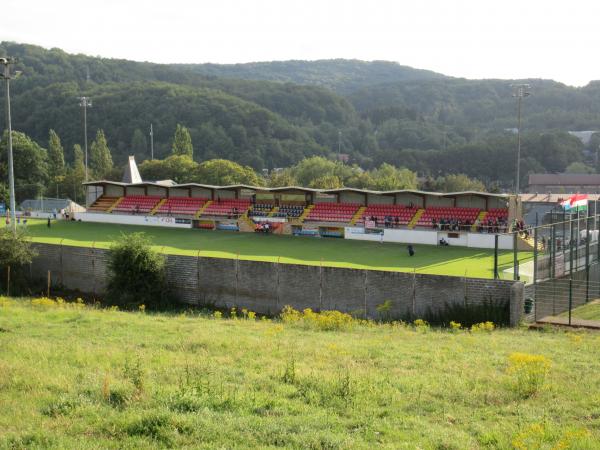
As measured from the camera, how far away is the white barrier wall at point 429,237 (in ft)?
134

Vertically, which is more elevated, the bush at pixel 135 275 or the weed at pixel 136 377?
the weed at pixel 136 377

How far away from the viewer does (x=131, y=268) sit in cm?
2997

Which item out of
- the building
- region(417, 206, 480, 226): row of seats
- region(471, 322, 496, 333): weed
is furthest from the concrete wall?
the building

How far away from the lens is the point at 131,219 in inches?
2215

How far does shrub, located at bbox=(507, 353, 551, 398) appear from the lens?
11469mm

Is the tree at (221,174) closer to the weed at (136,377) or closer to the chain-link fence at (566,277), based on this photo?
the chain-link fence at (566,277)

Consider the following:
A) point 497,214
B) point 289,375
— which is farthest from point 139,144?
point 289,375

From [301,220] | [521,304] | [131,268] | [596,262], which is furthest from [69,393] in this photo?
[301,220]

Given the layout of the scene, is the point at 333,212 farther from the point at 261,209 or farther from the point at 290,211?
the point at 261,209

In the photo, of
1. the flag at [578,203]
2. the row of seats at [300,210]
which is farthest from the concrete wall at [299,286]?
the row of seats at [300,210]

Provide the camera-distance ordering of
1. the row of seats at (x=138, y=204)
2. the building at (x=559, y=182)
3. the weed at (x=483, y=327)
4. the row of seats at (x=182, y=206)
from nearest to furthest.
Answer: the weed at (x=483, y=327) < the row of seats at (x=182, y=206) < the row of seats at (x=138, y=204) < the building at (x=559, y=182)

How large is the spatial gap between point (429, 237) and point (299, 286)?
17616 millimetres

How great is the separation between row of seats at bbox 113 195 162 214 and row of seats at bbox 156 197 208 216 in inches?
53.1

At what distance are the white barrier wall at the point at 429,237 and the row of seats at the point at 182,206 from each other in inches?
587
